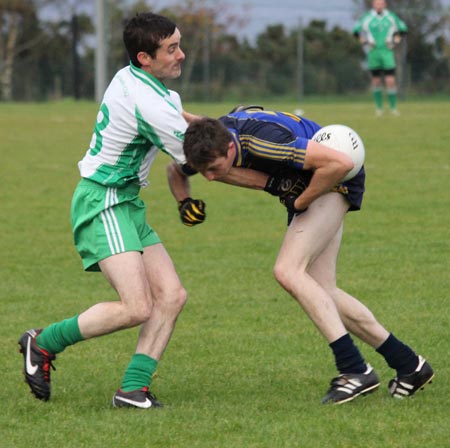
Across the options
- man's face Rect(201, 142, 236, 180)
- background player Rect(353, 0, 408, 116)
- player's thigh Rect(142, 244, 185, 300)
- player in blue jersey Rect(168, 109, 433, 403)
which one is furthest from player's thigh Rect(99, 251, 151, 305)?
background player Rect(353, 0, 408, 116)

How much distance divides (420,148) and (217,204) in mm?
5255

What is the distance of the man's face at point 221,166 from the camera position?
542 cm

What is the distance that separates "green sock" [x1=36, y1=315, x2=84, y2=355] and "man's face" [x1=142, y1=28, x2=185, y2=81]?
130 centimetres

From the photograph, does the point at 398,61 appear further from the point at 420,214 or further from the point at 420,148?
the point at 420,214

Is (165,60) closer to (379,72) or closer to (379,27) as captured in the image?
(379,72)

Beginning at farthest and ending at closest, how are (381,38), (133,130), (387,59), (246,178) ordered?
1. (381,38)
2. (387,59)
3. (133,130)
4. (246,178)

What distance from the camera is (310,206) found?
19.3ft

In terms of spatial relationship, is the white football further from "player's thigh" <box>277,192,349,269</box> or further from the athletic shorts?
"player's thigh" <box>277,192,349,269</box>

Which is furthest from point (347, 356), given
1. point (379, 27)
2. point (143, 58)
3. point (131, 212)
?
point (379, 27)

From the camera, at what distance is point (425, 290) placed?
29.2ft

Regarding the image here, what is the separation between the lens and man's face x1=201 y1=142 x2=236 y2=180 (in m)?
5.42

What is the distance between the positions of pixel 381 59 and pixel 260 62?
1433 cm

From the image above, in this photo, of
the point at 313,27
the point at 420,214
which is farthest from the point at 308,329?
the point at 313,27

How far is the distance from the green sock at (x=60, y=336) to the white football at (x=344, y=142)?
1536 mm
